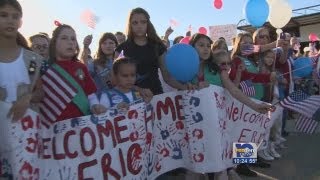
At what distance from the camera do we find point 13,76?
3400 mm

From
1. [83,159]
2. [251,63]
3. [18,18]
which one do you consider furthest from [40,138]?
[251,63]

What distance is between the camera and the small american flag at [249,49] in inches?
244

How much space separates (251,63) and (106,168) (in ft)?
10.1

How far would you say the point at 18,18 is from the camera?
138 inches

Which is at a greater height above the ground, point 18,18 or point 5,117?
point 18,18

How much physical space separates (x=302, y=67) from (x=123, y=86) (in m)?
4.26

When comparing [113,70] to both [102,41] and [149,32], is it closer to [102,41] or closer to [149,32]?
[149,32]

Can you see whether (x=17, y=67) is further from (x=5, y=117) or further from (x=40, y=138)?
(x=40, y=138)

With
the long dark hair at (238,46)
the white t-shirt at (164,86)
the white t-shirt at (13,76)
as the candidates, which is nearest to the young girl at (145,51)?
the white t-shirt at (164,86)

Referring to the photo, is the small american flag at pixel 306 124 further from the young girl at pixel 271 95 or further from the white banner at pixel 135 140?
the white banner at pixel 135 140

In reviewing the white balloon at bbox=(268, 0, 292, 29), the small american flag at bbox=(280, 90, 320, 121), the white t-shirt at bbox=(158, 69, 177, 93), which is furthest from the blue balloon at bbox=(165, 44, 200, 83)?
the white balloon at bbox=(268, 0, 292, 29)

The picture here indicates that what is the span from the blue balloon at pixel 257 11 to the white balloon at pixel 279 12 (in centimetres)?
10
